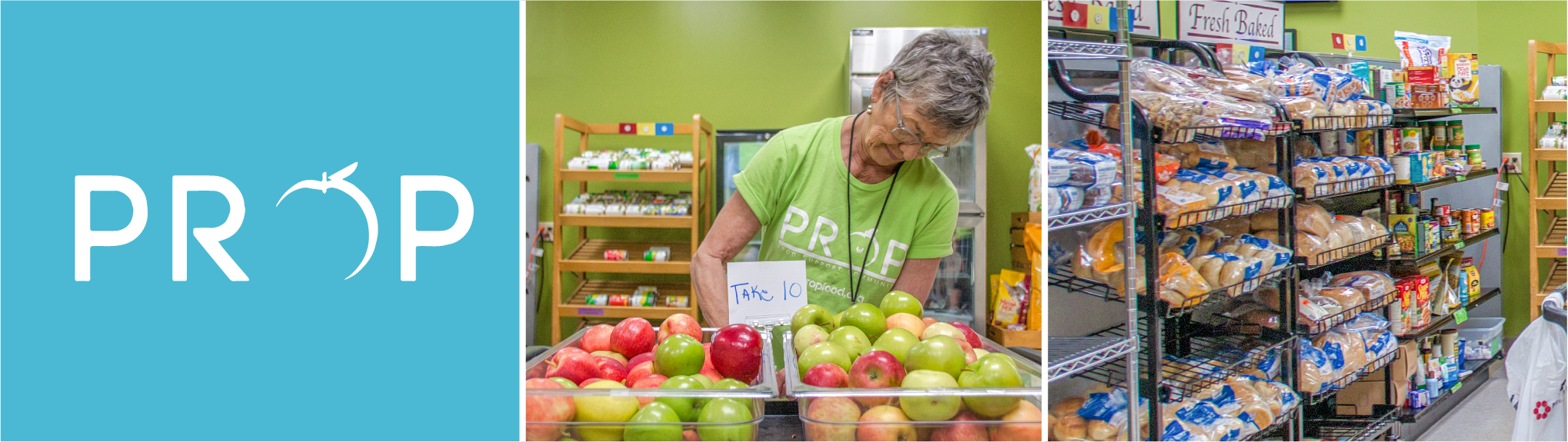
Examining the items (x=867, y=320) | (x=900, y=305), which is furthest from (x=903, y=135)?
(x=867, y=320)

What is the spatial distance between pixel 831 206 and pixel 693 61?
2837 mm

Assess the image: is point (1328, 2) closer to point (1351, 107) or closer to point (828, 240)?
point (1351, 107)

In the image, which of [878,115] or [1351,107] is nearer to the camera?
[878,115]

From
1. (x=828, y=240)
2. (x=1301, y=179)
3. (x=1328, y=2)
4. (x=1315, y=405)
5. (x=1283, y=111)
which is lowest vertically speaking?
(x=1315, y=405)

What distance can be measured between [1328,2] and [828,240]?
3004 millimetres

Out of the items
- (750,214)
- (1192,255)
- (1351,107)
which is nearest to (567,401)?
(750,214)

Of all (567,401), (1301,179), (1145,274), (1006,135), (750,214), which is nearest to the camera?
(567,401)

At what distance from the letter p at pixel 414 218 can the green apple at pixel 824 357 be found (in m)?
0.54

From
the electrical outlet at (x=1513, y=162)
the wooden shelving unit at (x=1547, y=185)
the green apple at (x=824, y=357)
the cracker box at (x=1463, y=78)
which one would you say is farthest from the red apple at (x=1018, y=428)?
the electrical outlet at (x=1513, y=162)

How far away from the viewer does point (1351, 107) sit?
9.02ft

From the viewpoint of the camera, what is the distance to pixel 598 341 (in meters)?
1.37

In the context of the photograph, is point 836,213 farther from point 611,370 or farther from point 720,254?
point 611,370

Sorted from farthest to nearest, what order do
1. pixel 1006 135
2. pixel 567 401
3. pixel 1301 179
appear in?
pixel 1006 135, pixel 1301 179, pixel 567 401

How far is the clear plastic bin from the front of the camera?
386 centimetres
